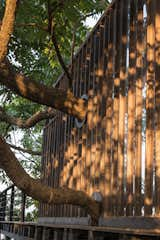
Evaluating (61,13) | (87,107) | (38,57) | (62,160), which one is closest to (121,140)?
(87,107)

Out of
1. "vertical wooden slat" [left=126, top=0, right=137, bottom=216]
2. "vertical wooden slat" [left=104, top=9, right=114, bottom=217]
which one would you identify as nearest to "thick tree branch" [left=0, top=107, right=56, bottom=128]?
"vertical wooden slat" [left=104, top=9, right=114, bottom=217]

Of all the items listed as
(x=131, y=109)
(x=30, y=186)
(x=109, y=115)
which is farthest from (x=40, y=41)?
(x=30, y=186)

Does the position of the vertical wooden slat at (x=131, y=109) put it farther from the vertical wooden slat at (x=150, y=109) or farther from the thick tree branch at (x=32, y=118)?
the thick tree branch at (x=32, y=118)

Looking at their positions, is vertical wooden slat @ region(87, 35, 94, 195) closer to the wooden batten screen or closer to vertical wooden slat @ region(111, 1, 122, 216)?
the wooden batten screen

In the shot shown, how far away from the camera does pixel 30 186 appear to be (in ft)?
15.4

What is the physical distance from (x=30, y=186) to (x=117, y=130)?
142 cm

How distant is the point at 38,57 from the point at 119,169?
842 cm

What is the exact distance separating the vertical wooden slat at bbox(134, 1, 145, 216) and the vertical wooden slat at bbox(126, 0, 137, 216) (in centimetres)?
11

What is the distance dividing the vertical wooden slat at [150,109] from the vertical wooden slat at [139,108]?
20 centimetres

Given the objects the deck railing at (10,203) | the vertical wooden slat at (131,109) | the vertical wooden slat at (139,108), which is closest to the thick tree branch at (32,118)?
the deck railing at (10,203)

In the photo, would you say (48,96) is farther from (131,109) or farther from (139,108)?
(139,108)

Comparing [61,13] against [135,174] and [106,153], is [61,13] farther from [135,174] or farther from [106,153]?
[135,174]

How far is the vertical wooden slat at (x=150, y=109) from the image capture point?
14.5 ft

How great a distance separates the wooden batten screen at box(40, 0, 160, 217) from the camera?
4.56 m
